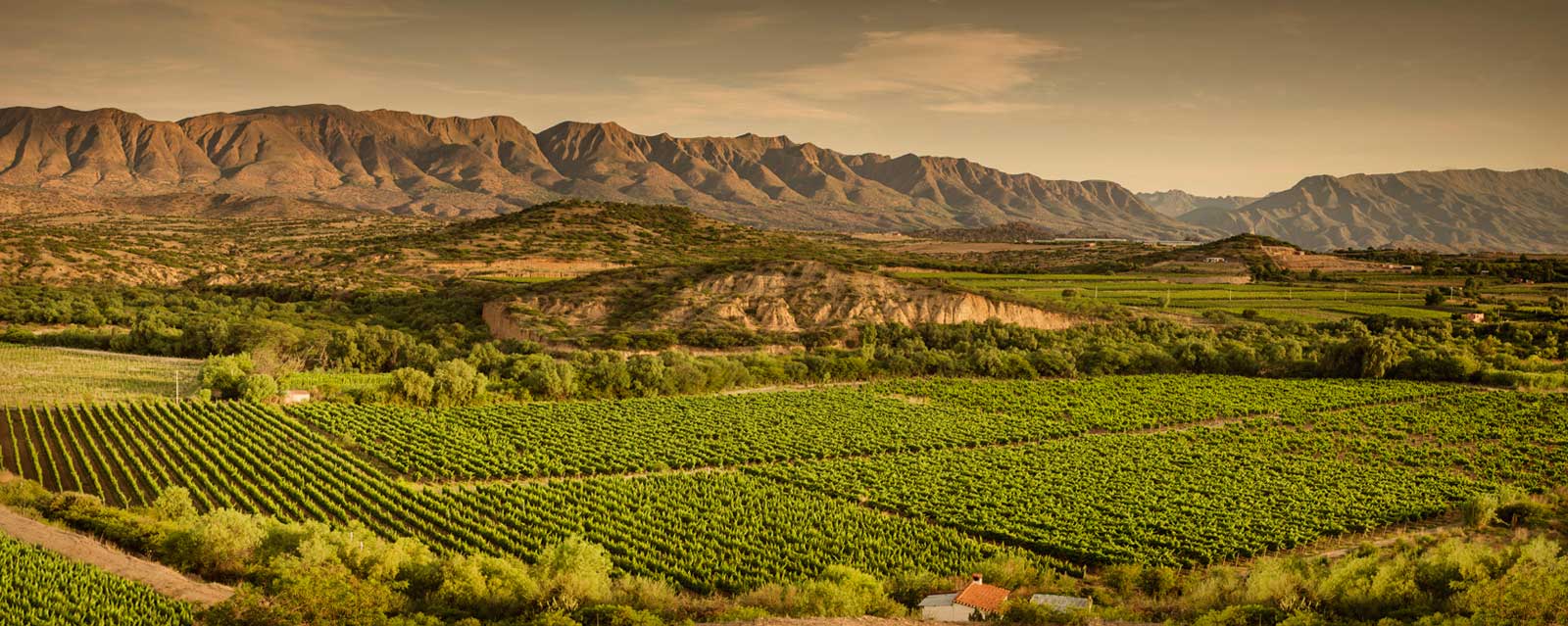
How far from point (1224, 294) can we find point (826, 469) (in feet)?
283

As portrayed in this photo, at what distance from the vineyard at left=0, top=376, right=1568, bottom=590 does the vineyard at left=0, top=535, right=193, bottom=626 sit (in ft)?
32.1

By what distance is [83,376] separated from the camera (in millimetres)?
64375

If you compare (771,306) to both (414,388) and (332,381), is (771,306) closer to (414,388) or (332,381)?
(414,388)

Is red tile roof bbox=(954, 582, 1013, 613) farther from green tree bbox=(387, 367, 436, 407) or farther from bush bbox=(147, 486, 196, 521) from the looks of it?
green tree bbox=(387, 367, 436, 407)

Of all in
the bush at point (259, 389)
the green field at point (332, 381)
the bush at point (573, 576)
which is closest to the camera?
the bush at point (573, 576)

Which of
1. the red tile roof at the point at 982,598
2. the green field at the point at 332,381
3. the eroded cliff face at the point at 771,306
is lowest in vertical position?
the green field at the point at 332,381

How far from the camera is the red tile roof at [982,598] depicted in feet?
86.0

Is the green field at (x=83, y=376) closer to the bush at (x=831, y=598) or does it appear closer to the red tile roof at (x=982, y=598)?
the bush at (x=831, y=598)

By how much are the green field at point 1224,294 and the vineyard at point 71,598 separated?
88.0 m

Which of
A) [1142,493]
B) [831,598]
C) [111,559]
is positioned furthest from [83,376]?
[1142,493]

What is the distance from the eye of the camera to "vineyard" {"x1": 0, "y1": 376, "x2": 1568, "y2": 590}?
35875mm

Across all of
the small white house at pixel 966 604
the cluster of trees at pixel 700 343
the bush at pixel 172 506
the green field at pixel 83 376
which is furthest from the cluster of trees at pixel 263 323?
the small white house at pixel 966 604

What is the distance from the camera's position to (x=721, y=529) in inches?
1447

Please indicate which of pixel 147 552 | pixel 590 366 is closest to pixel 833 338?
pixel 590 366
